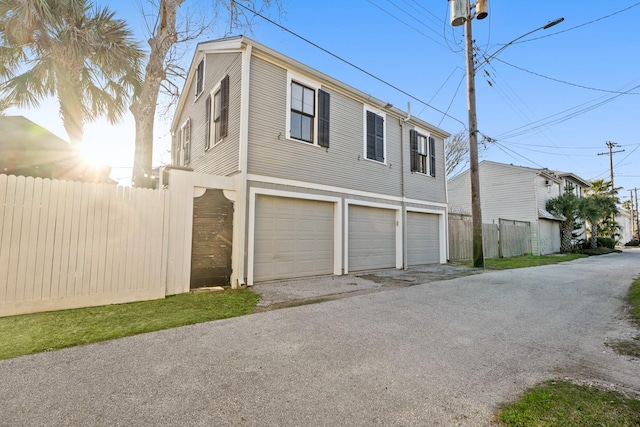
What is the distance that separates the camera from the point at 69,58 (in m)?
8.19

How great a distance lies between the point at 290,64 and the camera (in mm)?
7840

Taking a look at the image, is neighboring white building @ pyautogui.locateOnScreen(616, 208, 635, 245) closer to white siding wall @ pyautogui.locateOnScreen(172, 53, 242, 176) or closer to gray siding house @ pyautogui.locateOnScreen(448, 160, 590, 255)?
gray siding house @ pyautogui.locateOnScreen(448, 160, 590, 255)

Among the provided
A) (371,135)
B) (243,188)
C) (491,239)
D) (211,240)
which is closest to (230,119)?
(243,188)

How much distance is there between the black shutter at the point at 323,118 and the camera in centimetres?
851

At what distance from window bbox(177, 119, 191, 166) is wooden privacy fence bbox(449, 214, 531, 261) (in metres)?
11.4

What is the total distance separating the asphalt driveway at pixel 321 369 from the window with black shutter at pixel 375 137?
6303mm

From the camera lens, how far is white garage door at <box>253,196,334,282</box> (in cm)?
726

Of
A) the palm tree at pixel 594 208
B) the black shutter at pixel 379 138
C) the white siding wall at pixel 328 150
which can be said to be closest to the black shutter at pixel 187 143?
the white siding wall at pixel 328 150

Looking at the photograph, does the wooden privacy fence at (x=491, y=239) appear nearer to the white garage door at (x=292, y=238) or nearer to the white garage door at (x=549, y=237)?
the white garage door at (x=549, y=237)

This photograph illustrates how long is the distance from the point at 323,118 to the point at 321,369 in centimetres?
713

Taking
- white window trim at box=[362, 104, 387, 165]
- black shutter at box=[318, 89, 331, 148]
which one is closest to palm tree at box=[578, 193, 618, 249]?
white window trim at box=[362, 104, 387, 165]

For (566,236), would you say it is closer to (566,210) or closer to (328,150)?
(566,210)

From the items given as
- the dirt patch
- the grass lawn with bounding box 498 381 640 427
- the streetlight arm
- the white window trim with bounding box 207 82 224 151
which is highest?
the streetlight arm

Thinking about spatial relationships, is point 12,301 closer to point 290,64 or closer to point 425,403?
point 425,403
